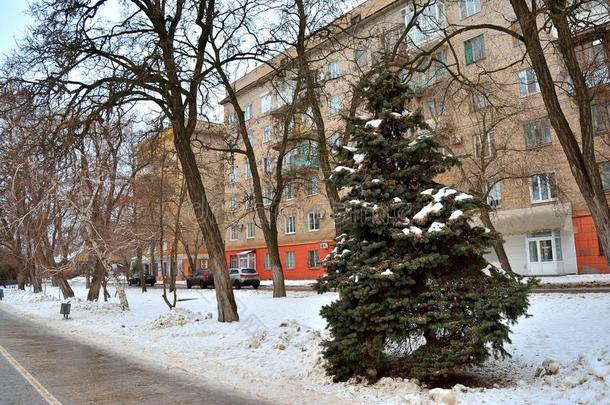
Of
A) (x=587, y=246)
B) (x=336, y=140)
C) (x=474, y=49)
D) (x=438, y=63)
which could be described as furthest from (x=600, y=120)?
(x=336, y=140)

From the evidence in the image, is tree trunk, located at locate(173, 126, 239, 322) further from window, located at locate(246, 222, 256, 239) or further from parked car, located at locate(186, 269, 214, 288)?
window, located at locate(246, 222, 256, 239)

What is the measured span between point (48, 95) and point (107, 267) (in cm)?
941

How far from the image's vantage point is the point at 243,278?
3756cm

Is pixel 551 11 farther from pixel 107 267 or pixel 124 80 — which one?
pixel 107 267

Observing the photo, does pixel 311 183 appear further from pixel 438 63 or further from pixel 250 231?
pixel 250 231

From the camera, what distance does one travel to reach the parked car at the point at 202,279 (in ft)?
136

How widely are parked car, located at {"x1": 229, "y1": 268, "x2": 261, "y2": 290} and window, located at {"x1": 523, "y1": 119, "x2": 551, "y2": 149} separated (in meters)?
21.1

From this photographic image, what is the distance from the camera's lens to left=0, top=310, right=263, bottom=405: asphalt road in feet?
23.3

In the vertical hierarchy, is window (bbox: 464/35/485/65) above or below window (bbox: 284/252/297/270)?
above

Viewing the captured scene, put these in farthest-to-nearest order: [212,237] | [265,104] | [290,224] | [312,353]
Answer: [265,104] → [290,224] → [212,237] → [312,353]

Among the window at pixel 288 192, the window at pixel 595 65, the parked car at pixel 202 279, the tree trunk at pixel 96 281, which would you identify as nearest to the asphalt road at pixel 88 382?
the window at pixel 595 65

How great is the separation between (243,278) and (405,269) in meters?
31.6

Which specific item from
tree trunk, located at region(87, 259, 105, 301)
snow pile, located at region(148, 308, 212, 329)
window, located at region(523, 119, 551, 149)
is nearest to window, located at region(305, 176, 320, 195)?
snow pile, located at region(148, 308, 212, 329)

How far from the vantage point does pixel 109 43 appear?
14156mm
